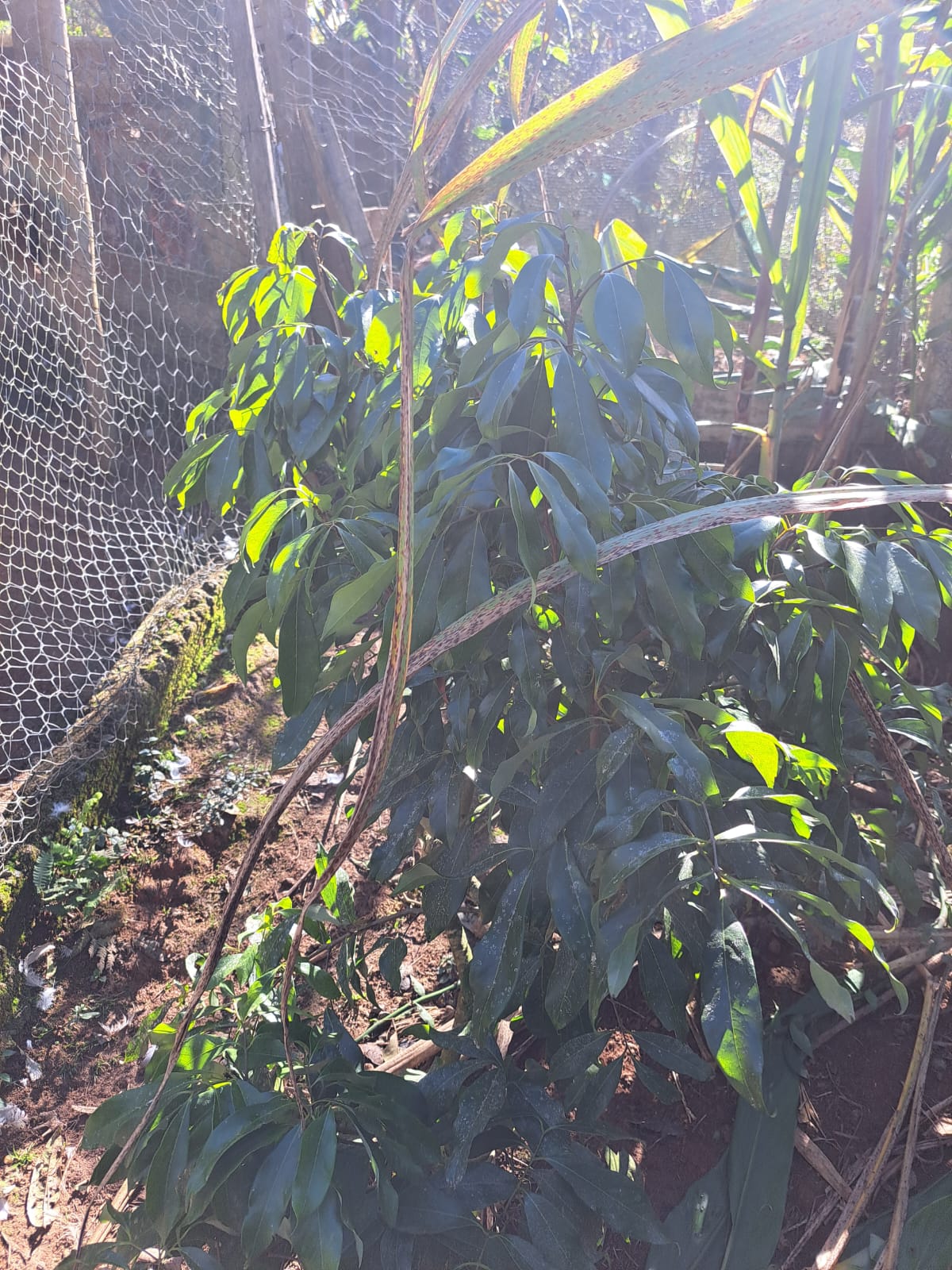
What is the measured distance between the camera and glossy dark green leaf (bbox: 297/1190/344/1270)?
743 mm

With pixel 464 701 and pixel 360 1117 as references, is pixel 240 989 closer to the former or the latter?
pixel 360 1117

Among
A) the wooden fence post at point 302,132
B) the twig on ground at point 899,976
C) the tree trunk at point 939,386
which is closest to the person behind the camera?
the twig on ground at point 899,976

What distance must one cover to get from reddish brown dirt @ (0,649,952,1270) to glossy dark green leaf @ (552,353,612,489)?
70cm

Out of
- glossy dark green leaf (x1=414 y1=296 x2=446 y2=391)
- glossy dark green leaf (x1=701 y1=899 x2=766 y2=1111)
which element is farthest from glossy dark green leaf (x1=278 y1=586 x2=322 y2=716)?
glossy dark green leaf (x1=701 y1=899 x2=766 y2=1111)

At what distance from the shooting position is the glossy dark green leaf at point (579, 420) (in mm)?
750

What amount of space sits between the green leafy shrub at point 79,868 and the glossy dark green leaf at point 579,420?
1.51 metres

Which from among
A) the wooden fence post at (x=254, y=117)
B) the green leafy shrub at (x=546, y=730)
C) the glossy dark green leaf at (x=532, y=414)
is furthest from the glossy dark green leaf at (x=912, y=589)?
the wooden fence post at (x=254, y=117)

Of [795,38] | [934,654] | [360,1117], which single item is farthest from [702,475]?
Result: [934,654]

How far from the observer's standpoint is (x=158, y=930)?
68.9 inches

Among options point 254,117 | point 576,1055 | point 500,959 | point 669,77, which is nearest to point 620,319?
point 669,77

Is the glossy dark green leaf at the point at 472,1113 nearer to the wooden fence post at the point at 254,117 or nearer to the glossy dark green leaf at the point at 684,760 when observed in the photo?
the glossy dark green leaf at the point at 684,760

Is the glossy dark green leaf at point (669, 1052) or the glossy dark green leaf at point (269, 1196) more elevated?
the glossy dark green leaf at point (269, 1196)

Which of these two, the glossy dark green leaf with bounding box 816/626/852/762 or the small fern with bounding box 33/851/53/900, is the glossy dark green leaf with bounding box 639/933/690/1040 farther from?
the small fern with bounding box 33/851/53/900

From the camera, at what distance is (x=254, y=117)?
2.38 metres
